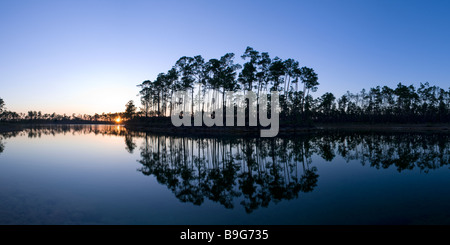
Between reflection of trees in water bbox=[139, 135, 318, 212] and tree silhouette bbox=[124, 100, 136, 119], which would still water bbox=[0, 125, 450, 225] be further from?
tree silhouette bbox=[124, 100, 136, 119]

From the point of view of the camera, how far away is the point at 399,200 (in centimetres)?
755

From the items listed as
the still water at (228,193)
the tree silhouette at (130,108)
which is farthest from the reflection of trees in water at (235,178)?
the tree silhouette at (130,108)

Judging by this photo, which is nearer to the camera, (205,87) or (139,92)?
(205,87)

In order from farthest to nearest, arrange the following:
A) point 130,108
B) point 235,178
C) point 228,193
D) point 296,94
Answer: point 130,108 < point 296,94 < point 235,178 < point 228,193

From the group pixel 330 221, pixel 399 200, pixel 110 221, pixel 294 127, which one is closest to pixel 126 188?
pixel 110 221

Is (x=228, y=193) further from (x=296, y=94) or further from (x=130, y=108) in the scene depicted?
(x=130, y=108)

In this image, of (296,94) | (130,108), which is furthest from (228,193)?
(130,108)

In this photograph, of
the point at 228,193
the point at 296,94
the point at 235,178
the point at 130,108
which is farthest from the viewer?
the point at 130,108

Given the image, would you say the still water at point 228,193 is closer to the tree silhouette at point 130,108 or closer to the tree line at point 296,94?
the tree line at point 296,94

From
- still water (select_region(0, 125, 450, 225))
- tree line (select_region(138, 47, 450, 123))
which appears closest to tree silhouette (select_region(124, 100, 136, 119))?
tree line (select_region(138, 47, 450, 123))

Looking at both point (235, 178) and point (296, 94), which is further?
point (296, 94)
